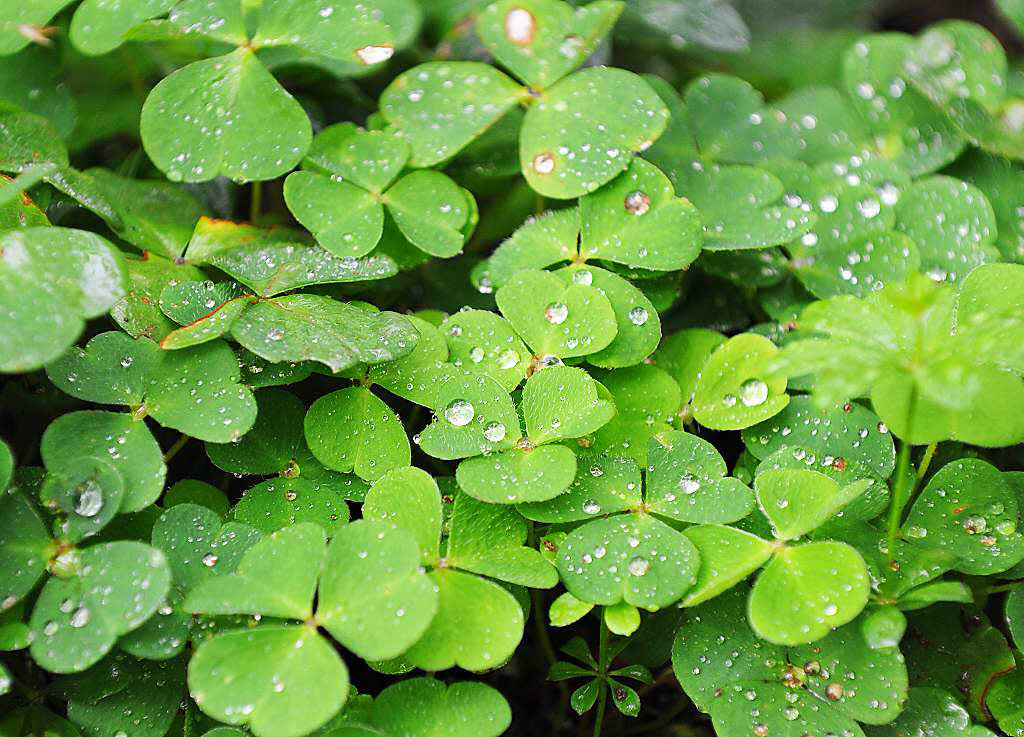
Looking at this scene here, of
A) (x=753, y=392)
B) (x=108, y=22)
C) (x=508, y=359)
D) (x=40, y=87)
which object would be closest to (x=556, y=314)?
(x=508, y=359)

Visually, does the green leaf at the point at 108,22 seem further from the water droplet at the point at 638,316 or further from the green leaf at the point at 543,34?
the water droplet at the point at 638,316

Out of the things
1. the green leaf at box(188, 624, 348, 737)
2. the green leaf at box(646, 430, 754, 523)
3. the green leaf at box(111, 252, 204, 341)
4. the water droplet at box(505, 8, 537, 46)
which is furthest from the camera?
the water droplet at box(505, 8, 537, 46)

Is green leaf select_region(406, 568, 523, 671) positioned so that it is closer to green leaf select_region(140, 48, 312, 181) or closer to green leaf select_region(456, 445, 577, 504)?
green leaf select_region(456, 445, 577, 504)

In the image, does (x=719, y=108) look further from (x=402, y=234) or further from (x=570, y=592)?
(x=570, y=592)

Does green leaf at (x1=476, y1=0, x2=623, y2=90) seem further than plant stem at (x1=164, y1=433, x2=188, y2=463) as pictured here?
Yes

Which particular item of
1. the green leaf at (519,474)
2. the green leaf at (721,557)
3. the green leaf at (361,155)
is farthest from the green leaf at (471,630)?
the green leaf at (361,155)

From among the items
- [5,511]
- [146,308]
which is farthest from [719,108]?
[5,511]

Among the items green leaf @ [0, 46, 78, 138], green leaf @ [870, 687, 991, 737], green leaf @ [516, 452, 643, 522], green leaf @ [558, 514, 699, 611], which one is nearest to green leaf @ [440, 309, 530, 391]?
green leaf @ [516, 452, 643, 522]
